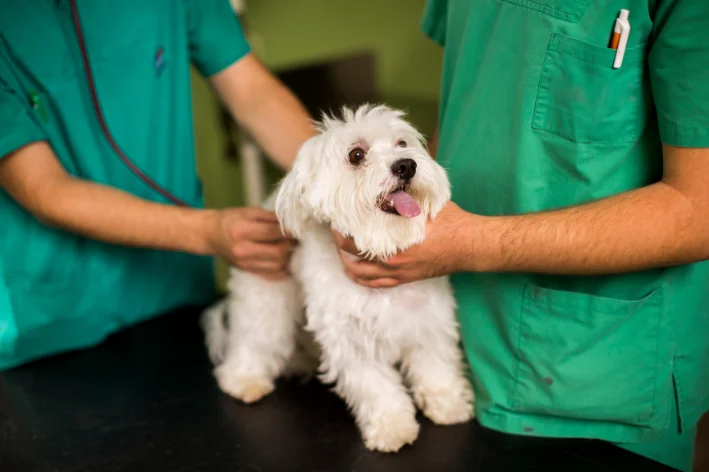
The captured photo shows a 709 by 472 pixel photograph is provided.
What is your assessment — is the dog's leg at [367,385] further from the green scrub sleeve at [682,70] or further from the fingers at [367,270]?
the green scrub sleeve at [682,70]

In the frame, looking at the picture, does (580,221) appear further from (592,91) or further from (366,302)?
(366,302)

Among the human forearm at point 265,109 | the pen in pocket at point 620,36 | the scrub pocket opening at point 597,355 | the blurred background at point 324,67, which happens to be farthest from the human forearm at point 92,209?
the blurred background at point 324,67

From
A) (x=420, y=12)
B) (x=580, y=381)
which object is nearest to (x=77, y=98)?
(x=580, y=381)

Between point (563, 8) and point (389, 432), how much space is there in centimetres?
66

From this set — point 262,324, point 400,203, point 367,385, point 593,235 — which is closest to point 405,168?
point 400,203

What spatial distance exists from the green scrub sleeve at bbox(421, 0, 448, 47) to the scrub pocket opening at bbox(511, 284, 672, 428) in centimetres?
53

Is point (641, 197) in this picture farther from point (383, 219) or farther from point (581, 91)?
point (383, 219)

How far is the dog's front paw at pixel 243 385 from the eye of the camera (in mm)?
1002

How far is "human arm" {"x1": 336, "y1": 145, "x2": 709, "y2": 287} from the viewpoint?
0.67 meters

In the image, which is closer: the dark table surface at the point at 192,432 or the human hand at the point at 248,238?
the dark table surface at the point at 192,432

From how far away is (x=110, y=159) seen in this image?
110cm

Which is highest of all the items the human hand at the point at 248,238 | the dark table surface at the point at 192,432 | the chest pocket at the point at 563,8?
the chest pocket at the point at 563,8

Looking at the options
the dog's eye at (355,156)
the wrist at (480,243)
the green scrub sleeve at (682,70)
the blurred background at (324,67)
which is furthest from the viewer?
the blurred background at (324,67)

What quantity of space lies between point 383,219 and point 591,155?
299 mm
